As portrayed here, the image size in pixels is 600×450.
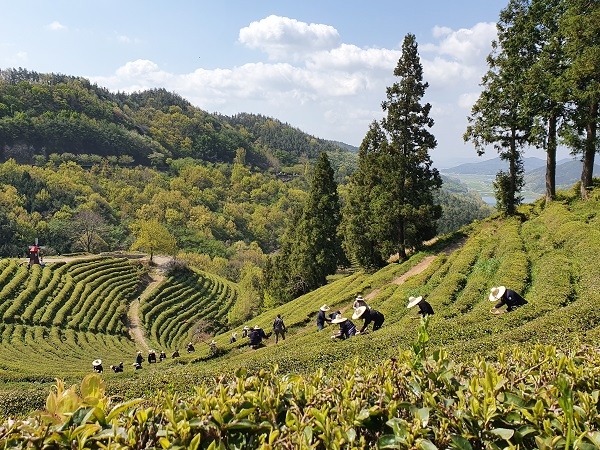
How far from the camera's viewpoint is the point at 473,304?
14.9 m

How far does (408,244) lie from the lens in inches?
1090

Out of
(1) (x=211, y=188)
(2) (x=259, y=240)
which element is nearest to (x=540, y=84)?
(2) (x=259, y=240)

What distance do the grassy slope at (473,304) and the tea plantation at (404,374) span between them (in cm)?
7

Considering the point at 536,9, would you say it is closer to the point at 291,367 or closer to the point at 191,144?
the point at 291,367

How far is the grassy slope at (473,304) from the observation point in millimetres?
9523

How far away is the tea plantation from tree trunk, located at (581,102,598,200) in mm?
1222

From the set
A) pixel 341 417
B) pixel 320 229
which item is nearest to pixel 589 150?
pixel 320 229

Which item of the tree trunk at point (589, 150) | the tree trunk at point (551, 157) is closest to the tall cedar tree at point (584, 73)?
the tree trunk at point (589, 150)

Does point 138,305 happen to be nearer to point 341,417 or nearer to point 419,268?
point 419,268

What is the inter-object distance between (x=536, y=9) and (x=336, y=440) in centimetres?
2644

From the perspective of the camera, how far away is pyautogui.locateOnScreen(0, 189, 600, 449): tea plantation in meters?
2.76

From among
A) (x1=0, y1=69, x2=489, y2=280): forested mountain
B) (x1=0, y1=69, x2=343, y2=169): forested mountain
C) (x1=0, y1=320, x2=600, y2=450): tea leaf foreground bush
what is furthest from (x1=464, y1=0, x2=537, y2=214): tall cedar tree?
(x1=0, y1=69, x2=343, y2=169): forested mountain

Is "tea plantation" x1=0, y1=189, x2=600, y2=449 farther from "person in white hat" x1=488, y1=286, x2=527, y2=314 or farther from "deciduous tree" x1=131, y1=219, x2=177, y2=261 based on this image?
"deciduous tree" x1=131, y1=219, x2=177, y2=261

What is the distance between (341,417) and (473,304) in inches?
527
